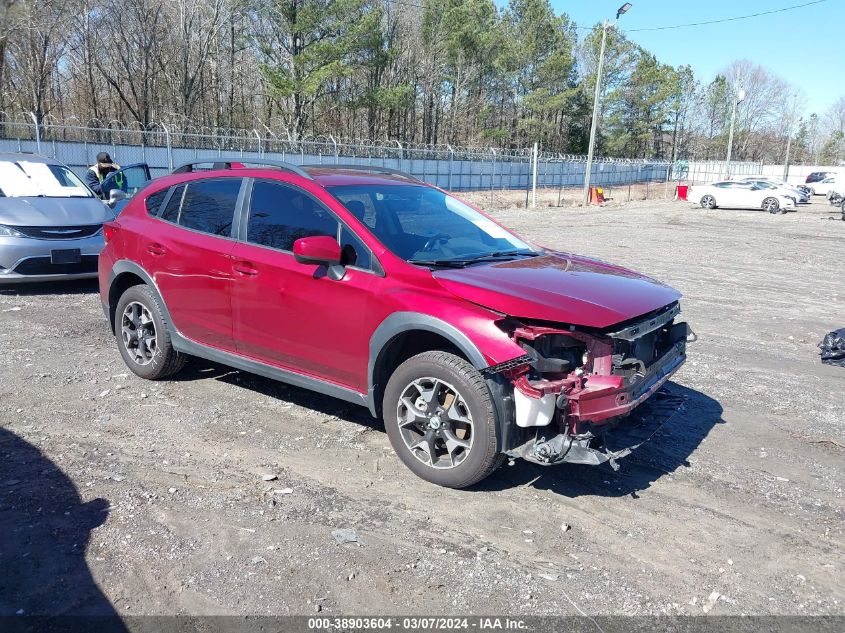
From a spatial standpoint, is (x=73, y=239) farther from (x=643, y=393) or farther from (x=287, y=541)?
(x=643, y=393)

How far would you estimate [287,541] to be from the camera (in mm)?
3500

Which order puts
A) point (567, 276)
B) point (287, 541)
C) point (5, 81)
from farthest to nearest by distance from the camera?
point (5, 81) → point (567, 276) → point (287, 541)

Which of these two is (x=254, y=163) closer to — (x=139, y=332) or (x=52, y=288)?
(x=139, y=332)

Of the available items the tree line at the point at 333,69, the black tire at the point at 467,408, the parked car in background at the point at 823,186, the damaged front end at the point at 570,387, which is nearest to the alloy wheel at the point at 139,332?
the black tire at the point at 467,408

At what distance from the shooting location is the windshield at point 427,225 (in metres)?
4.50

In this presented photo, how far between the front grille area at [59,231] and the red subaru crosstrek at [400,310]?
3677mm

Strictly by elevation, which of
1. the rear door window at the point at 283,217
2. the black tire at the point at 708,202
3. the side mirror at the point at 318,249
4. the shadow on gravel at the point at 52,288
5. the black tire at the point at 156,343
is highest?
the rear door window at the point at 283,217

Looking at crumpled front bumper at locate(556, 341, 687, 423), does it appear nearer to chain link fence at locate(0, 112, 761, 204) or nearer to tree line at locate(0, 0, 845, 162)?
chain link fence at locate(0, 112, 761, 204)

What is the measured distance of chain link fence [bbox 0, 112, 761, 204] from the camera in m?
21.4

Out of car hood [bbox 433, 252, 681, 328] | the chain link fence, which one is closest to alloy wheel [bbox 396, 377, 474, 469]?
car hood [bbox 433, 252, 681, 328]

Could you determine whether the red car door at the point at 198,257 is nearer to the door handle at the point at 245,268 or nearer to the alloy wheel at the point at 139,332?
the door handle at the point at 245,268

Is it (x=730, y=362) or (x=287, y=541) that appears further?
(x=730, y=362)

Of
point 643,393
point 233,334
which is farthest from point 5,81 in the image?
point 643,393

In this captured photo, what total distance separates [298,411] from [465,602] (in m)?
2.57
